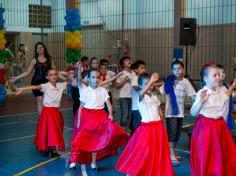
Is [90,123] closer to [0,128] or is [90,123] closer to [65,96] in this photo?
[0,128]

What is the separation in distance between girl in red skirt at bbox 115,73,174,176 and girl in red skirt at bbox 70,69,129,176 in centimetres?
56

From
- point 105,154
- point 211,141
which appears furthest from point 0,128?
point 211,141

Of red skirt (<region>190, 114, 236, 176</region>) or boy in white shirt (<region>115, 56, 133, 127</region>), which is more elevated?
boy in white shirt (<region>115, 56, 133, 127</region>)

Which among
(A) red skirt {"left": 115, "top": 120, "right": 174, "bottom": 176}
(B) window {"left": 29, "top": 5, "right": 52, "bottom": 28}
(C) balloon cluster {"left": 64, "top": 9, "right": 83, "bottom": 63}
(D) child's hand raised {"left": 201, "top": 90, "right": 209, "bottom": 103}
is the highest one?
(B) window {"left": 29, "top": 5, "right": 52, "bottom": 28}

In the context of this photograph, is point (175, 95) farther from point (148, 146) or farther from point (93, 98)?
point (148, 146)

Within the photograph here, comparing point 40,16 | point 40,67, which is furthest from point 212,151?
point 40,16

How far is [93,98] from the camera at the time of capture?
5.01 meters

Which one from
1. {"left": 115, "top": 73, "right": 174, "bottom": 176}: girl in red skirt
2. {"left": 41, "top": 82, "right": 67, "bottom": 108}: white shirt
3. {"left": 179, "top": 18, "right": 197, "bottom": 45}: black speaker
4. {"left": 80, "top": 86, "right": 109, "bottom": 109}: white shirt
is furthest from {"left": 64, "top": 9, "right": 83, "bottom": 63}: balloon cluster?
{"left": 115, "top": 73, "right": 174, "bottom": 176}: girl in red skirt

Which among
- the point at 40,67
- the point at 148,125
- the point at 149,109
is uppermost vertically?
the point at 40,67

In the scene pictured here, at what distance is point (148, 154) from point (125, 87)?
2.69 metres

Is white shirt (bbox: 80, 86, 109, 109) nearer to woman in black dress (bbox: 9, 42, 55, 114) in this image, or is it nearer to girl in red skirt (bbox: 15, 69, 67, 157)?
girl in red skirt (bbox: 15, 69, 67, 157)

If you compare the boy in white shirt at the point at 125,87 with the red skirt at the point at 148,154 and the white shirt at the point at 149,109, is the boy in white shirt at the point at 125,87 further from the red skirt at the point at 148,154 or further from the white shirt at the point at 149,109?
the red skirt at the point at 148,154

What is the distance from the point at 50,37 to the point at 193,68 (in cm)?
503

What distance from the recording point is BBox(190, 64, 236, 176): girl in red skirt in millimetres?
4059
